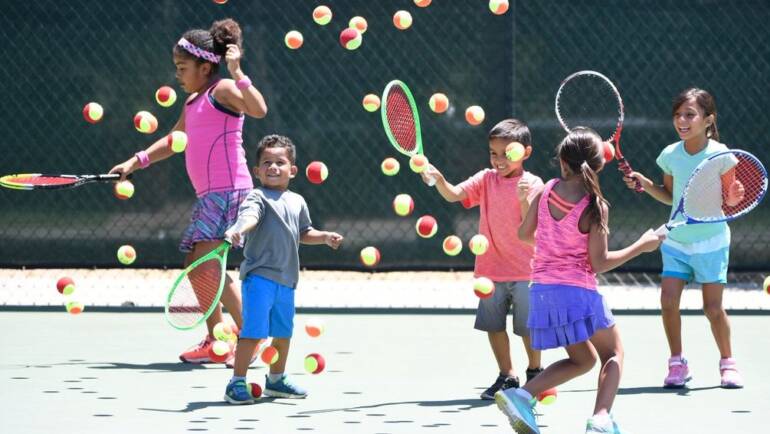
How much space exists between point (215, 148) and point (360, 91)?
8.73ft

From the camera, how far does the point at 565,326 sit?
4879mm

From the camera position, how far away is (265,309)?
560 centimetres

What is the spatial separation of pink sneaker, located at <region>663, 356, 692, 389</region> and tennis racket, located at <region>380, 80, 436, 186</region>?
1315mm

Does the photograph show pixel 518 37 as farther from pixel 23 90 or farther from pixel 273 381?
pixel 273 381

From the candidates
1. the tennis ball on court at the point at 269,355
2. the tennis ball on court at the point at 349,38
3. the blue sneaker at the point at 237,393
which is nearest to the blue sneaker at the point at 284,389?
the tennis ball on court at the point at 269,355

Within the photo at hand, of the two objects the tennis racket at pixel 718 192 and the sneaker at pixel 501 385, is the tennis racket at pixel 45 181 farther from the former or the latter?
the tennis racket at pixel 718 192

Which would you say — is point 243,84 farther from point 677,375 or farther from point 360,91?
point 360,91

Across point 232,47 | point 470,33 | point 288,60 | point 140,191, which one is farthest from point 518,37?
point 232,47

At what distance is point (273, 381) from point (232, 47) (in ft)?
4.67

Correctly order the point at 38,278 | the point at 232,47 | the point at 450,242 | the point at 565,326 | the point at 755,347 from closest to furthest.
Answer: the point at 565,326 < the point at 450,242 < the point at 232,47 < the point at 755,347 < the point at 38,278

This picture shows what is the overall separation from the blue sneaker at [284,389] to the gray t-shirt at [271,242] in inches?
14.7

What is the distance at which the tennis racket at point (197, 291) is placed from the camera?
204 inches

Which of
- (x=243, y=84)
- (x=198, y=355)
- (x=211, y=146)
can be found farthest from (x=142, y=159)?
(x=198, y=355)

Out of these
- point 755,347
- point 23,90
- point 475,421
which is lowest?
point 475,421
